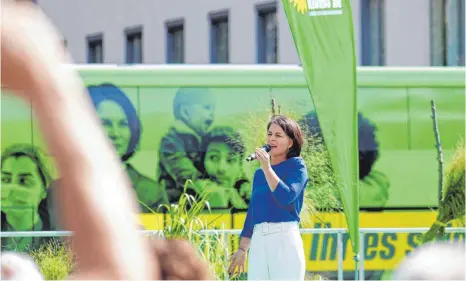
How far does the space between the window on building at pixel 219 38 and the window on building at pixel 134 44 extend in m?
2.82

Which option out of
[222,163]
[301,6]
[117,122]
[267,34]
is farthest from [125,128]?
[267,34]

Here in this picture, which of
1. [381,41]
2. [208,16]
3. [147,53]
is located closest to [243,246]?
[381,41]

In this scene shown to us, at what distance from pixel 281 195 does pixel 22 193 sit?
6404 mm

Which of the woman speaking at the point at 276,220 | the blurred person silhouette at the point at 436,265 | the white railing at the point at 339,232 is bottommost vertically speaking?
the white railing at the point at 339,232

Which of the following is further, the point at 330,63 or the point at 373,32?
the point at 373,32

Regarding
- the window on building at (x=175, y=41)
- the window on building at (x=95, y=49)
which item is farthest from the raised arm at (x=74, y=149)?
the window on building at (x=95, y=49)

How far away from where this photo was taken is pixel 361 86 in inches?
531

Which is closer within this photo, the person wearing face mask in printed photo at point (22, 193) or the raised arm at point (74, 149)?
the raised arm at point (74, 149)

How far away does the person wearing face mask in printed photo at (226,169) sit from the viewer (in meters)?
13.1

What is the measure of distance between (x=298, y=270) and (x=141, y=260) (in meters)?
5.92

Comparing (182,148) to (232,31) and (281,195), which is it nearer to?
(281,195)

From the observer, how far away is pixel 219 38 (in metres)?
25.2

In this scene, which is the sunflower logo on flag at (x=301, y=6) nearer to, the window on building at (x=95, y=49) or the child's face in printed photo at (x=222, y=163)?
the child's face in printed photo at (x=222, y=163)

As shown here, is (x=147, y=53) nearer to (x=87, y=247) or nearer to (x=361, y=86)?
(x=361, y=86)
